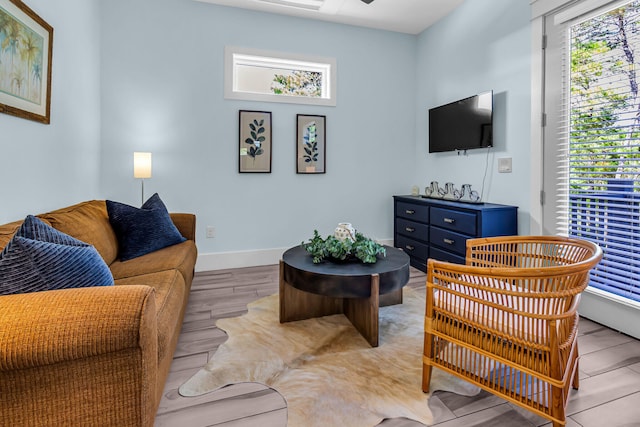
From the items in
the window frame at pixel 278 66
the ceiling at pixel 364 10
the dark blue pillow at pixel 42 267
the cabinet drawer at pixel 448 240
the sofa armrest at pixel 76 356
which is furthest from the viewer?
the window frame at pixel 278 66

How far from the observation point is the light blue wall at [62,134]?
192 centimetres

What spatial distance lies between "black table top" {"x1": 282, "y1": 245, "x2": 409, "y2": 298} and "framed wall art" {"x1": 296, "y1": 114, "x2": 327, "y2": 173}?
1905 millimetres

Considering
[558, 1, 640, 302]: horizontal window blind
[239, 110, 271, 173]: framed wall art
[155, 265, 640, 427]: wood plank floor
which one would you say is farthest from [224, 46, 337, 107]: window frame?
[155, 265, 640, 427]: wood plank floor

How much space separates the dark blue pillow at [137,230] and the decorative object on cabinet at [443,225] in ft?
8.10

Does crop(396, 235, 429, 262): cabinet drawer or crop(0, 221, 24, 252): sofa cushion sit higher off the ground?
crop(0, 221, 24, 252): sofa cushion

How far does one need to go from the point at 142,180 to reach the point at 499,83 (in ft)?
11.9

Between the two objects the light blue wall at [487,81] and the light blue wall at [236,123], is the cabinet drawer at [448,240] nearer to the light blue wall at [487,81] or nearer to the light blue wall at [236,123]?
the light blue wall at [487,81]

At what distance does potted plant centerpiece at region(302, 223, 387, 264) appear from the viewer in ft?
6.97

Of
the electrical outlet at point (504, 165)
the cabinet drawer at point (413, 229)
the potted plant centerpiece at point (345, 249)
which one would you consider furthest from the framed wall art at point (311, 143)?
the electrical outlet at point (504, 165)

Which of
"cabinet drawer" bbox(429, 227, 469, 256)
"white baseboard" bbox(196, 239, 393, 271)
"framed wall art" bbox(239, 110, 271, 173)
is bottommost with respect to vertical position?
"white baseboard" bbox(196, 239, 393, 271)

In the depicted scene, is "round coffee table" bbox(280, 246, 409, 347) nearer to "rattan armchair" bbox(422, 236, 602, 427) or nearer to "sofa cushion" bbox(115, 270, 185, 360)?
"rattan armchair" bbox(422, 236, 602, 427)

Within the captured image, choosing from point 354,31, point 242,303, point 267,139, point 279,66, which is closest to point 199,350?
point 242,303

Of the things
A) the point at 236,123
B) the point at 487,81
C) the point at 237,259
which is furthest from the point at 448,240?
the point at 236,123

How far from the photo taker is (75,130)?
2.70 meters
